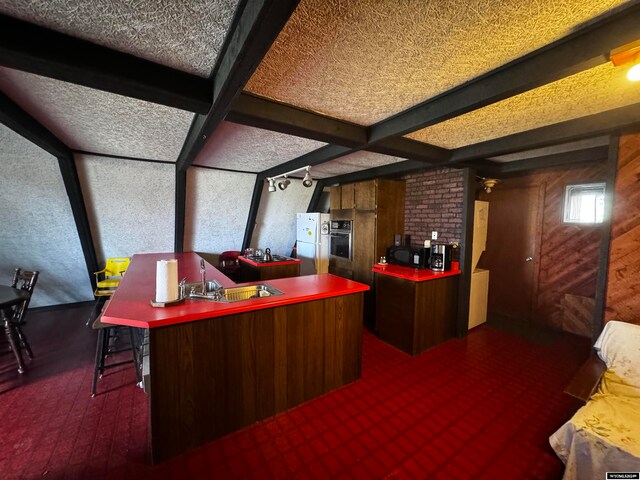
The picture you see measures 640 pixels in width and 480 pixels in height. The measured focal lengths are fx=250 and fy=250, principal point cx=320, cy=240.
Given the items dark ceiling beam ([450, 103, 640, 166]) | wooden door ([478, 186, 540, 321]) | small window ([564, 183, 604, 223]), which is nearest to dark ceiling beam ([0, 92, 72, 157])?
dark ceiling beam ([450, 103, 640, 166])

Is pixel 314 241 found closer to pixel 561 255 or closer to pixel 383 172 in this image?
pixel 383 172

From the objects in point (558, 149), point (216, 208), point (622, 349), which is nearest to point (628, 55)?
point (622, 349)

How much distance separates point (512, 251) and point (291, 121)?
A: 4096 mm

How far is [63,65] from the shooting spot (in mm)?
1179

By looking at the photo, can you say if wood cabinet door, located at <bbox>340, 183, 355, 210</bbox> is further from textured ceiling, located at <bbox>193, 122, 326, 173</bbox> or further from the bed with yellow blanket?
the bed with yellow blanket

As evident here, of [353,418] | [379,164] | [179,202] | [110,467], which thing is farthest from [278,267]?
[110,467]

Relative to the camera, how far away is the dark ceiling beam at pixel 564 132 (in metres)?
1.86

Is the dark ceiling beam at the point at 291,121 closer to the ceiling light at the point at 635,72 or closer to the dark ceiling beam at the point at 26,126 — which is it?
the ceiling light at the point at 635,72

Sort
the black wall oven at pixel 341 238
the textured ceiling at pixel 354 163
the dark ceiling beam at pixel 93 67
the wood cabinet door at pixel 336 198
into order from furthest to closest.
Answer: the wood cabinet door at pixel 336 198
the black wall oven at pixel 341 238
the textured ceiling at pixel 354 163
the dark ceiling beam at pixel 93 67

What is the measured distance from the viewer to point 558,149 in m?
2.96

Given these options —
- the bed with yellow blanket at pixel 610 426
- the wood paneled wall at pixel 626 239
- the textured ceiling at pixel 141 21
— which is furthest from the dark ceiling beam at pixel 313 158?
the bed with yellow blanket at pixel 610 426

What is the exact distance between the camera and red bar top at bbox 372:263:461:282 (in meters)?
2.96

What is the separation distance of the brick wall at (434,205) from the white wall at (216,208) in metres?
2.76

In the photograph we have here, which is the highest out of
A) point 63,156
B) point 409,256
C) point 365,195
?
point 63,156
